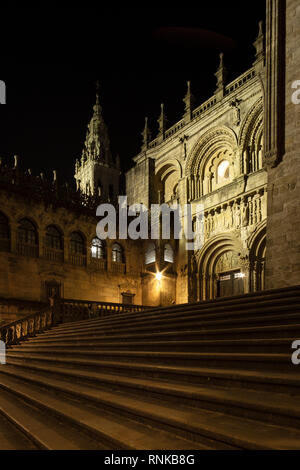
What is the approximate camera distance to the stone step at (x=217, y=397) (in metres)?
3.37

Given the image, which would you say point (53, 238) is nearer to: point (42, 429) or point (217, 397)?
point (42, 429)

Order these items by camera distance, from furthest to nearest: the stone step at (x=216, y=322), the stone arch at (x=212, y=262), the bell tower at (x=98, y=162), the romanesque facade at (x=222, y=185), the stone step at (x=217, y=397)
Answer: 1. the bell tower at (x=98, y=162)
2. the stone arch at (x=212, y=262)
3. the romanesque facade at (x=222, y=185)
4. the stone step at (x=216, y=322)
5. the stone step at (x=217, y=397)

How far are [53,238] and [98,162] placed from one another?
26981mm

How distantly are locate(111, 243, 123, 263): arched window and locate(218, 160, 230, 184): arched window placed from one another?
8429 mm

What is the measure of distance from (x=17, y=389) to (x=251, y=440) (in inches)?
207

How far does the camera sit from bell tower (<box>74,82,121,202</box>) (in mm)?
48594

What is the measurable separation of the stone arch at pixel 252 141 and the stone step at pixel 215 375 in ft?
61.0

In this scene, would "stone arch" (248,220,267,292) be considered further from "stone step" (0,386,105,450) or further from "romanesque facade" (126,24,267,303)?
"stone step" (0,386,105,450)

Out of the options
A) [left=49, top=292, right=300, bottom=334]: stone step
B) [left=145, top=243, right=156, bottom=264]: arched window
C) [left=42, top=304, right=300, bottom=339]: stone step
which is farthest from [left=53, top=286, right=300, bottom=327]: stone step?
[left=145, top=243, right=156, bottom=264]: arched window

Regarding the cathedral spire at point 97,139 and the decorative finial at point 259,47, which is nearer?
the decorative finial at point 259,47

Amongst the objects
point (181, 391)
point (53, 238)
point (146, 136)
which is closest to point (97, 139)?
point (146, 136)

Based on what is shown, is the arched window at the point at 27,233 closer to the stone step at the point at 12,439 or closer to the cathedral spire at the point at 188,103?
the cathedral spire at the point at 188,103

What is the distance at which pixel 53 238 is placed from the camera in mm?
23500

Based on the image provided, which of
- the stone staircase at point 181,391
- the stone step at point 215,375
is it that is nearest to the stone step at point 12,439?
the stone staircase at point 181,391
